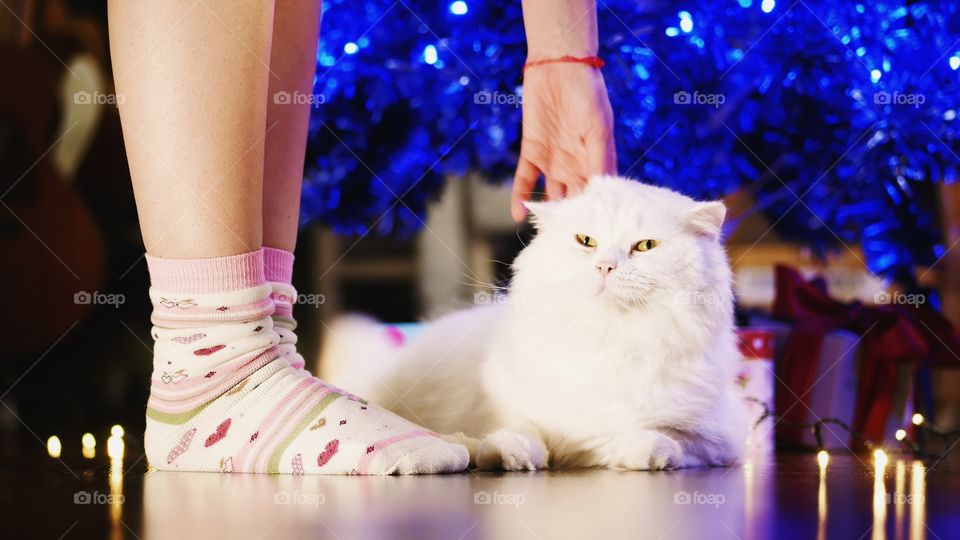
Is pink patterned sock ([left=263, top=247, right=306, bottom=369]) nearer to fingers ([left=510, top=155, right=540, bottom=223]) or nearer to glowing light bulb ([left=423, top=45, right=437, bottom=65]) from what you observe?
fingers ([left=510, top=155, right=540, bottom=223])

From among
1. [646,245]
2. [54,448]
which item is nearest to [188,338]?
[54,448]

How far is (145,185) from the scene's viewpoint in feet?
3.32

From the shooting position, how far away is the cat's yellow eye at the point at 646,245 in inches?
→ 49.9

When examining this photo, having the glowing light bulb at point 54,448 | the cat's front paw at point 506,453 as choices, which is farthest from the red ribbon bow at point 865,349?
the glowing light bulb at point 54,448

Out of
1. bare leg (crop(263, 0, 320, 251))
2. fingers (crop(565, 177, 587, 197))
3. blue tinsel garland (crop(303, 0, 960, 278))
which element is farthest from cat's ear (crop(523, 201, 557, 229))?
blue tinsel garland (crop(303, 0, 960, 278))

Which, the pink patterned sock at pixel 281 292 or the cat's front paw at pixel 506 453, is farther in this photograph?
the pink patterned sock at pixel 281 292

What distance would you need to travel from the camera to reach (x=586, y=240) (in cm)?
130

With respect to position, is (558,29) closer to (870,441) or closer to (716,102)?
(716,102)

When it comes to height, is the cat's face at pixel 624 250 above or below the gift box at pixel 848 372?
above

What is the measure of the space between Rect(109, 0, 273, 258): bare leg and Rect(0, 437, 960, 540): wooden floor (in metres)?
0.27

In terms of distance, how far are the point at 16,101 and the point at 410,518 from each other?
2.51 m

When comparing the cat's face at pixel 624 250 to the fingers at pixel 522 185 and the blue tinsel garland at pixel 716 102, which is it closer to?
the fingers at pixel 522 185

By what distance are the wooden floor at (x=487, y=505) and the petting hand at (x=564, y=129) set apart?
52cm

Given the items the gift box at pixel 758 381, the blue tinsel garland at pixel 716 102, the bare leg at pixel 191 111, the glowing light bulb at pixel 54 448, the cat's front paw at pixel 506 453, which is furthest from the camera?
the blue tinsel garland at pixel 716 102
